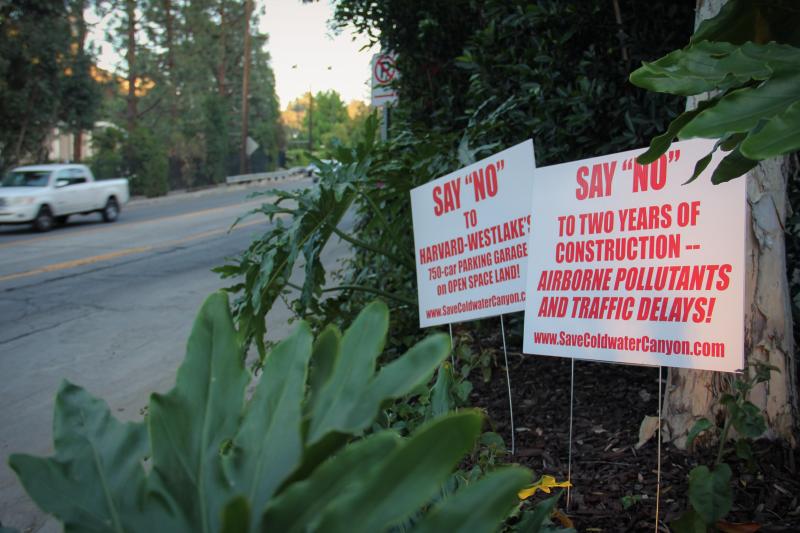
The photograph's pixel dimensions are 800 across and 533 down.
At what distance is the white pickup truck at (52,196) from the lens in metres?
17.3

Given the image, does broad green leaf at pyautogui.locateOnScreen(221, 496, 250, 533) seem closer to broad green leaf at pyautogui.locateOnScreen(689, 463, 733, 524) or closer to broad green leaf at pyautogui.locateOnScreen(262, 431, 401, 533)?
broad green leaf at pyautogui.locateOnScreen(262, 431, 401, 533)

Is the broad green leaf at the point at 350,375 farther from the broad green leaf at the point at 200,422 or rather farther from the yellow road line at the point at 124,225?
the yellow road line at the point at 124,225

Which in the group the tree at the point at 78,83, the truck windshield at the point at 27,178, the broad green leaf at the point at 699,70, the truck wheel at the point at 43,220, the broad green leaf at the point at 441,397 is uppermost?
the tree at the point at 78,83

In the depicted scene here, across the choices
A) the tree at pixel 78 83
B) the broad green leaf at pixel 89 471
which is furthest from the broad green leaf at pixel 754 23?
the tree at pixel 78 83

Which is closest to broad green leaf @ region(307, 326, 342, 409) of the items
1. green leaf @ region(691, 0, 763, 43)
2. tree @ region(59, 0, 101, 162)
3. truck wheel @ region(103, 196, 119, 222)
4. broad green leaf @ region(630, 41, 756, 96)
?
broad green leaf @ region(630, 41, 756, 96)

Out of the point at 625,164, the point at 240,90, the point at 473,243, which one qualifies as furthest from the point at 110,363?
the point at 240,90

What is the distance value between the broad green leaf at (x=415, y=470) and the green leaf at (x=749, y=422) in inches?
86.4

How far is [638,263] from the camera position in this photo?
2.89 m

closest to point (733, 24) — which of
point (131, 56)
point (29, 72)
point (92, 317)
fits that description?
point (92, 317)

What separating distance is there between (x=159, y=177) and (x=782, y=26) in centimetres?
3367

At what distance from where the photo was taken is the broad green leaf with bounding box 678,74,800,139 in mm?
1397

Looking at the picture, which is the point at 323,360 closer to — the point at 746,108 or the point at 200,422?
the point at 200,422

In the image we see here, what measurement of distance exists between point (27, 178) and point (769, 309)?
18.7 metres

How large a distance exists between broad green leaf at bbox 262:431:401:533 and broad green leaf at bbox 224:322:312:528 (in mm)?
42
